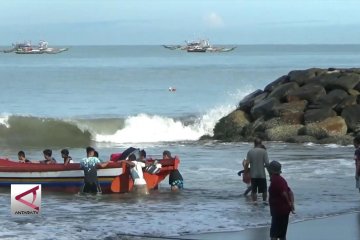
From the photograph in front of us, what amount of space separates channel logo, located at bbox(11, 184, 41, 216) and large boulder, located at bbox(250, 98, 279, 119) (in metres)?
18.2

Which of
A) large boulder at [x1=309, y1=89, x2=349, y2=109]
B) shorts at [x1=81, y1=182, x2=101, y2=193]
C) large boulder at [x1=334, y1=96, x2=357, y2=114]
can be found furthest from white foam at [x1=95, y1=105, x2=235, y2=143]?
shorts at [x1=81, y1=182, x2=101, y2=193]

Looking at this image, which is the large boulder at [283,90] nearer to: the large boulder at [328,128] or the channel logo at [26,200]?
the large boulder at [328,128]

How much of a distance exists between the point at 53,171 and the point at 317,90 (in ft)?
53.5

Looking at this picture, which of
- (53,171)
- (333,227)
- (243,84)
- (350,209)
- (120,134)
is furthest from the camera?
(243,84)

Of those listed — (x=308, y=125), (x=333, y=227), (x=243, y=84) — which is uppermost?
(x=243, y=84)

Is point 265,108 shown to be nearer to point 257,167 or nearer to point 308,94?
point 308,94

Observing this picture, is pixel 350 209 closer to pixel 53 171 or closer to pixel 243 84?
pixel 53 171

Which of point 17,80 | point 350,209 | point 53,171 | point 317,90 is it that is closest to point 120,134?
point 317,90

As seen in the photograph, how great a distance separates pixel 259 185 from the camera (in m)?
18.1

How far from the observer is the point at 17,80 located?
300 feet

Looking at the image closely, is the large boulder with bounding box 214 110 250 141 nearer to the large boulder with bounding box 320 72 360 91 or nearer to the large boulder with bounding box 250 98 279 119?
the large boulder with bounding box 250 98 279 119

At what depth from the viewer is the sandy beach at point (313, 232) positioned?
13.8 meters

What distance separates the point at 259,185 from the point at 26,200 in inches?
191

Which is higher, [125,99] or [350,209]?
[125,99]
